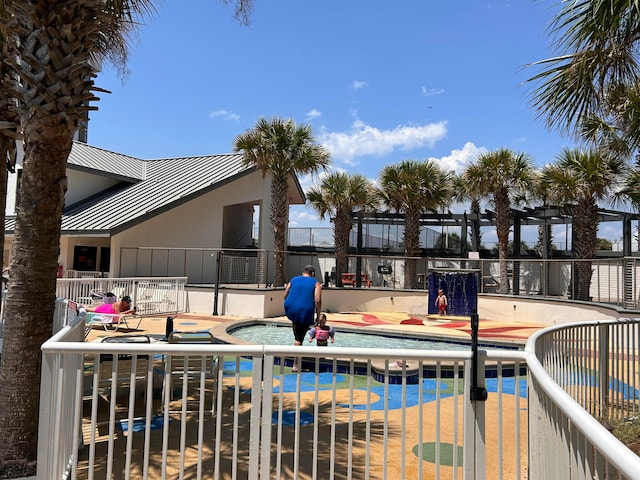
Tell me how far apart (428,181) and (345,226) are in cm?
488

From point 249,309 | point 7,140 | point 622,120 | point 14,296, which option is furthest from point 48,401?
point 249,309

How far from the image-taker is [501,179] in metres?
21.7

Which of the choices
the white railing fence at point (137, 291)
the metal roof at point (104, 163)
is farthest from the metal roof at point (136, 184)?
the white railing fence at point (137, 291)

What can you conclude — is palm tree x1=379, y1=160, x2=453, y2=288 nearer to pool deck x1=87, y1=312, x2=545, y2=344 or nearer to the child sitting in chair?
pool deck x1=87, y1=312, x2=545, y2=344

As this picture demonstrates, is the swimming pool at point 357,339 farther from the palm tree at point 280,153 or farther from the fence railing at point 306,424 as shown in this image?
the fence railing at point 306,424

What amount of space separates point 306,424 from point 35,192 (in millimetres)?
3764

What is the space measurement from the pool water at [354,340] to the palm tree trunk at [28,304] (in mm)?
8535

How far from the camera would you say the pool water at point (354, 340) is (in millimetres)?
12539

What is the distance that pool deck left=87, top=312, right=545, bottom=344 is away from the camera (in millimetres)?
12594

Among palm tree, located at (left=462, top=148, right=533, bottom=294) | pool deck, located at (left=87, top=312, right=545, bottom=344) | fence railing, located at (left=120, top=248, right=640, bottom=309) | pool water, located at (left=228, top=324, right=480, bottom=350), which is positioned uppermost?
palm tree, located at (left=462, top=148, right=533, bottom=294)

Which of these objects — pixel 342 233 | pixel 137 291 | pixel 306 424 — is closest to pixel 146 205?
pixel 137 291

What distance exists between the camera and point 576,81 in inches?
226

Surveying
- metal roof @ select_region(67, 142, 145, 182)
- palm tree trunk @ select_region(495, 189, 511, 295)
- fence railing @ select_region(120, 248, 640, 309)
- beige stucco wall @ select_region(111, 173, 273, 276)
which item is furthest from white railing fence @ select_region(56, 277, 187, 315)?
palm tree trunk @ select_region(495, 189, 511, 295)

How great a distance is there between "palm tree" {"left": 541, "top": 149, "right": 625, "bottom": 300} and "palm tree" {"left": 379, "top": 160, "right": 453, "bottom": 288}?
5.34 meters
